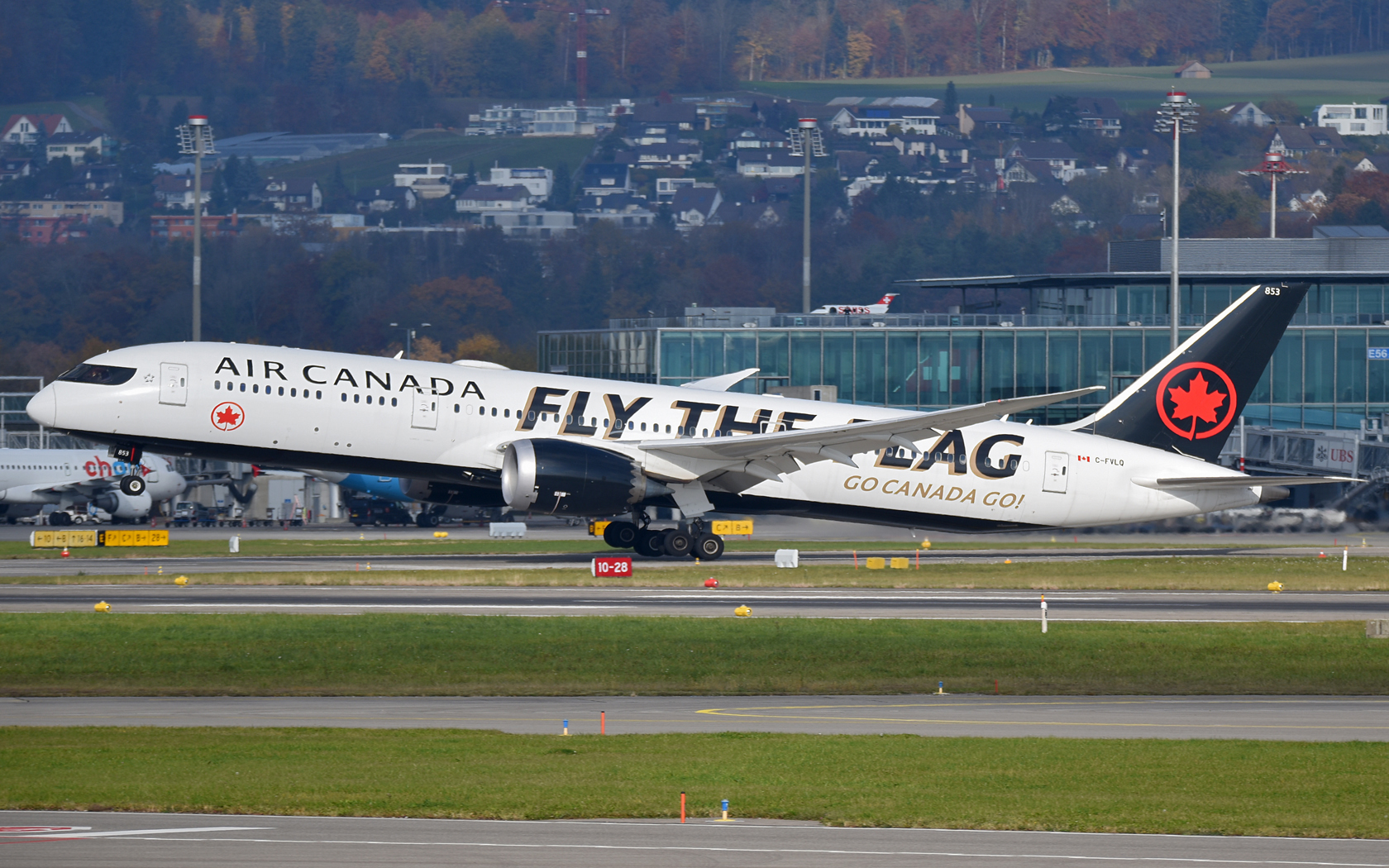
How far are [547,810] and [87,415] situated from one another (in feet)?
96.6

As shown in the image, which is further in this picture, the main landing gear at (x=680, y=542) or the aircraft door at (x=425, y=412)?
the main landing gear at (x=680, y=542)

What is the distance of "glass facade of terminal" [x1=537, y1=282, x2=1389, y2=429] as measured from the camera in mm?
90375

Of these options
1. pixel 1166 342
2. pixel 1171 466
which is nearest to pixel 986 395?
pixel 1166 342

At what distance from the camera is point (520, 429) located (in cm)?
4628

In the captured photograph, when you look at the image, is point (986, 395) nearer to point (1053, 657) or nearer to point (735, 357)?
point (735, 357)

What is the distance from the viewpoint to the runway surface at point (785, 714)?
23.4 metres

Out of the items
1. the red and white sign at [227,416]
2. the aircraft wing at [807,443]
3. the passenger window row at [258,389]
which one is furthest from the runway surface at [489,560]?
the passenger window row at [258,389]

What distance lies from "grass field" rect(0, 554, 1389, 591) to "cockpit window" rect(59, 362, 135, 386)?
17.0ft

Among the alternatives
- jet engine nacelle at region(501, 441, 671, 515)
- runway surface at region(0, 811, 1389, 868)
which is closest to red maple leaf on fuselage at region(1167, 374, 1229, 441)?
jet engine nacelle at region(501, 441, 671, 515)

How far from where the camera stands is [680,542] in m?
48.8

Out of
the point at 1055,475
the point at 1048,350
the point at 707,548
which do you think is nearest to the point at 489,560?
the point at 707,548

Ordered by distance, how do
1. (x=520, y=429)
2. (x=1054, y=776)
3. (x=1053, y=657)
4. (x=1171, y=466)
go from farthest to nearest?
1. (x=1171, y=466)
2. (x=520, y=429)
3. (x=1053, y=657)
4. (x=1054, y=776)

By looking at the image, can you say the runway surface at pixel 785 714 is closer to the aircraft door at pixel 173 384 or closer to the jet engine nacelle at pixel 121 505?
the aircraft door at pixel 173 384

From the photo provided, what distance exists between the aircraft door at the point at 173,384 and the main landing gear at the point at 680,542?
1384 centimetres
